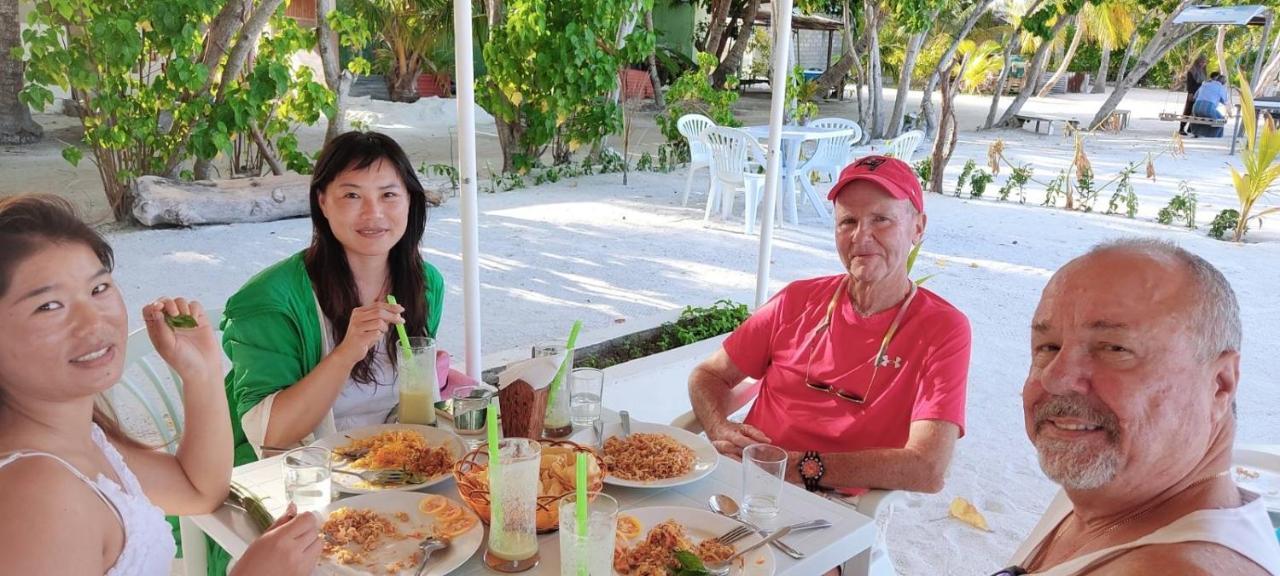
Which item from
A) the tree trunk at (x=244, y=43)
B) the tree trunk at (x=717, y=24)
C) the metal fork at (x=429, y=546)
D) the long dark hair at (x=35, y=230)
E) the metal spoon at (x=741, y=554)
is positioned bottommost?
the metal spoon at (x=741, y=554)

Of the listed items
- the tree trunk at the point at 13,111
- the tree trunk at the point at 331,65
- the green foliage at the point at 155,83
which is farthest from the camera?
the tree trunk at the point at 13,111

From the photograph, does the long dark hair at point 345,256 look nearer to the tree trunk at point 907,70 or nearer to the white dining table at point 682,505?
the white dining table at point 682,505

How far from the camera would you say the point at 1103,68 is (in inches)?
1091

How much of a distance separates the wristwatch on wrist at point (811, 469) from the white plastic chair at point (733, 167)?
20.4ft

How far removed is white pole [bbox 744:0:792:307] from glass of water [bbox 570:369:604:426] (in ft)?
5.86

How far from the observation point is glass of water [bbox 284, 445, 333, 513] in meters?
1.73

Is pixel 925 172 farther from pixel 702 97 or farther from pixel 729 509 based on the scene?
pixel 729 509

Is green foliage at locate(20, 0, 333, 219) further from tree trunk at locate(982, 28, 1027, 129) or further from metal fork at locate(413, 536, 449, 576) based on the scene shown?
tree trunk at locate(982, 28, 1027, 129)

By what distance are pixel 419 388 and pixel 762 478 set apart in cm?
87

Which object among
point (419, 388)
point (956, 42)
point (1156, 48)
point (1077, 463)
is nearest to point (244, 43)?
point (419, 388)

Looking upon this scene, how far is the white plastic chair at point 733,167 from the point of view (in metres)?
8.50

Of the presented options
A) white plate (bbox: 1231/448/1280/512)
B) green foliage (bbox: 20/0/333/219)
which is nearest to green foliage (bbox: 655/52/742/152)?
green foliage (bbox: 20/0/333/219)

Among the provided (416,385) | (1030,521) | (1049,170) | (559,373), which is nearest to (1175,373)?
(559,373)

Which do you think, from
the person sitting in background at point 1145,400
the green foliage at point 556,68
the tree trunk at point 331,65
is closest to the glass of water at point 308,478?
the person sitting in background at point 1145,400
